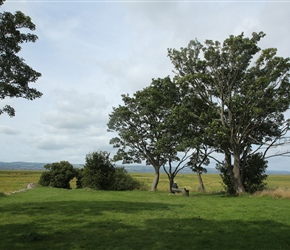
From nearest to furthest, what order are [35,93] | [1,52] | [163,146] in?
[1,52] → [35,93] → [163,146]

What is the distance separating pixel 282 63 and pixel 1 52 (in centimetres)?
2734

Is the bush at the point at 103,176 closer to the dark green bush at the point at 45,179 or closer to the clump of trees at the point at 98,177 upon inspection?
the clump of trees at the point at 98,177

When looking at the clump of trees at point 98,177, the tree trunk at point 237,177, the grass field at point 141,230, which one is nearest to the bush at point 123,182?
the clump of trees at point 98,177

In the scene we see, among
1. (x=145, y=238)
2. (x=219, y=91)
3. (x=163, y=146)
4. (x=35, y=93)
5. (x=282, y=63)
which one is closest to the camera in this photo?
(x=145, y=238)

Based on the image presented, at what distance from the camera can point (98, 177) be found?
42.5 meters

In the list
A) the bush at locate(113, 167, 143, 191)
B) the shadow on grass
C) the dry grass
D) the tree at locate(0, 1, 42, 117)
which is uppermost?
the tree at locate(0, 1, 42, 117)

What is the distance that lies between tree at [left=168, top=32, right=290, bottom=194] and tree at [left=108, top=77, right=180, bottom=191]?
18.4 ft

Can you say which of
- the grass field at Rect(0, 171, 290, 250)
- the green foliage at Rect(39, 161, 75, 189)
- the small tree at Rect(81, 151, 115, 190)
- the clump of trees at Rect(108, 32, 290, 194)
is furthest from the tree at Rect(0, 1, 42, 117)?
the green foliage at Rect(39, 161, 75, 189)

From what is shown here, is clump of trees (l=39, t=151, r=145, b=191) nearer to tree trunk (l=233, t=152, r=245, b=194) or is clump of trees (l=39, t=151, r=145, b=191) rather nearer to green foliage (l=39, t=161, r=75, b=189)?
green foliage (l=39, t=161, r=75, b=189)

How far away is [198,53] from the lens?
33.6 meters

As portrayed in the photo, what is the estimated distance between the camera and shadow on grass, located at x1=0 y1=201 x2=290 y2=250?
9734mm

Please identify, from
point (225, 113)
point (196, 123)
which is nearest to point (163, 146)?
point (196, 123)

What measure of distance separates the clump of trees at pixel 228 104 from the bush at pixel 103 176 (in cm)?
933

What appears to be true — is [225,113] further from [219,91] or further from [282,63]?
[282,63]
